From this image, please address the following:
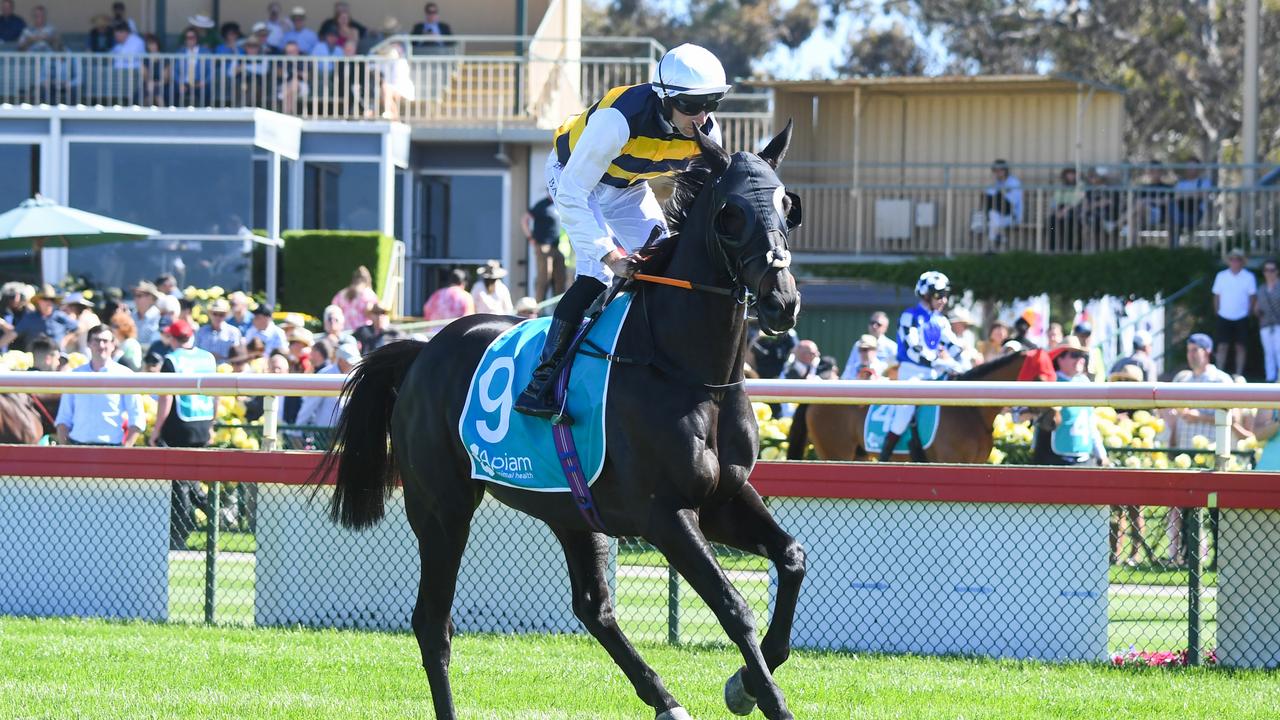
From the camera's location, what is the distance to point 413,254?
77.0ft

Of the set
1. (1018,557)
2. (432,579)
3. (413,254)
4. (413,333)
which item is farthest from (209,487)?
(413,254)

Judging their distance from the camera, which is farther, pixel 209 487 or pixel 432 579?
pixel 209 487

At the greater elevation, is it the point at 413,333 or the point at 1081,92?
the point at 1081,92

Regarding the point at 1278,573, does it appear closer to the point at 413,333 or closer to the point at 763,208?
the point at 763,208

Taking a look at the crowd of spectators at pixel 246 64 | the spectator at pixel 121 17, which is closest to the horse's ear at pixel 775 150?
the crowd of spectators at pixel 246 64

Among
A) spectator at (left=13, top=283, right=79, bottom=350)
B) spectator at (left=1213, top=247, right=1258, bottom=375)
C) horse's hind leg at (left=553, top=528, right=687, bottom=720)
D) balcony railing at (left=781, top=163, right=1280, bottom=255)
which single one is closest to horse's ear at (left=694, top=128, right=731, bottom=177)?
horse's hind leg at (left=553, top=528, right=687, bottom=720)

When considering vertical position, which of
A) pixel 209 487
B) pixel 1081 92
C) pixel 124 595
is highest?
pixel 1081 92

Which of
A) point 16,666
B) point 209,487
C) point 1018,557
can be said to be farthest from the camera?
point 209,487

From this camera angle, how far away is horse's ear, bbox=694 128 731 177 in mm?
5148

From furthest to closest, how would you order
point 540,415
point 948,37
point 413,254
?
1. point 948,37
2. point 413,254
3. point 540,415

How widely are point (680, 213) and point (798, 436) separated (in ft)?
19.9

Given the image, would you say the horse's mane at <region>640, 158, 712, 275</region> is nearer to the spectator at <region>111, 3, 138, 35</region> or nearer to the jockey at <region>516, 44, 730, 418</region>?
the jockey at <region>516, 44, 730, 418</region>

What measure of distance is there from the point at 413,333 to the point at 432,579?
396 inches

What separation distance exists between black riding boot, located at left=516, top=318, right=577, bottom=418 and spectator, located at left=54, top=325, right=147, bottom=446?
5.66m
